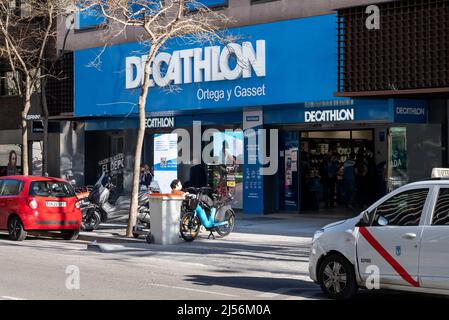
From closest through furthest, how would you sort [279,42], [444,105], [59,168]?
1. [444,105]
2. [279,42]
3. [59,168]

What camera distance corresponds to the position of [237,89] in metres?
22.3

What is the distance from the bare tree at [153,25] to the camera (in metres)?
18.4

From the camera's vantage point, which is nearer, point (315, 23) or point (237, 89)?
point (315, 23)

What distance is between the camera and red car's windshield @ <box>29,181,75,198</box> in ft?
58.5

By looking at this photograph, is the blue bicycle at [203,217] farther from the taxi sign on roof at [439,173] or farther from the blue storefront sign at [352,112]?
the taxi sign on roof at [439,173]

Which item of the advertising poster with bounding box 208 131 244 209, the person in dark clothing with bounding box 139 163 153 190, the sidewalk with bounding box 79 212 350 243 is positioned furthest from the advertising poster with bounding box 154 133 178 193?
the sidewalk with bounding box 79 212 350 243

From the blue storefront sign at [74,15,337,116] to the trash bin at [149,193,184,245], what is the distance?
18.5 ft

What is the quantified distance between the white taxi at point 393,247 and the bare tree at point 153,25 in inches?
361

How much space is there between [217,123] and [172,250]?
9.57 meters
